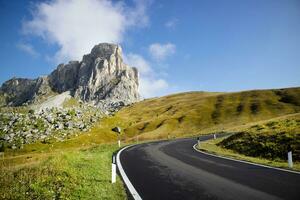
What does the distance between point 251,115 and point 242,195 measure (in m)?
86.2

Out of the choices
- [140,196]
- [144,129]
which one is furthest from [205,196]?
[144,129]

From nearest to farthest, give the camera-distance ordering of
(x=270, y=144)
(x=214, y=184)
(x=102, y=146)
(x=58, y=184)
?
1. (x=58, y=184)
2. (x=214, y=184)
3. (x=270, y=144)
4. (x=102, y=146)

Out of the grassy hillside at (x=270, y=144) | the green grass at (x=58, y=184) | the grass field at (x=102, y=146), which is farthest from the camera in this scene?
the grassy hillside at (x=270, y=144)

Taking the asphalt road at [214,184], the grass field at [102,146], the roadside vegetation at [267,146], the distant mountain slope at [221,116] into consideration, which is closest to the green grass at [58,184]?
the grass field at [102,146]

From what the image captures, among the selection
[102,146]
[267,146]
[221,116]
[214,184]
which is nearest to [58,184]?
[214,184]

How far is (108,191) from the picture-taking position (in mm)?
9734

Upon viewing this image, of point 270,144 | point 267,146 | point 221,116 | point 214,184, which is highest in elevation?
point 221,116

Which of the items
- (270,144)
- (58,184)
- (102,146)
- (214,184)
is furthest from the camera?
(102,146)

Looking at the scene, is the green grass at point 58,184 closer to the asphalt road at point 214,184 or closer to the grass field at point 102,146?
the grass field at point 102,146

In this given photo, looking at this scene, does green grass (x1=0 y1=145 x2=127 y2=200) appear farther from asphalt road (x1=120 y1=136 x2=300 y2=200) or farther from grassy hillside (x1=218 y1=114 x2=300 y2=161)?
grassy hillside (x1=218 y1=114 x2=300 y2=161)

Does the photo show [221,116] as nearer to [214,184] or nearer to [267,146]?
[267,146]

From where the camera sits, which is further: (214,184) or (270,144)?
(270,144)

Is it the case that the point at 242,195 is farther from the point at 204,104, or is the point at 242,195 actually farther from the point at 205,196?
the point at 204,104

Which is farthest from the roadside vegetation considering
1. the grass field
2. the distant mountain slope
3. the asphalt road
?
the distant mountain slope
